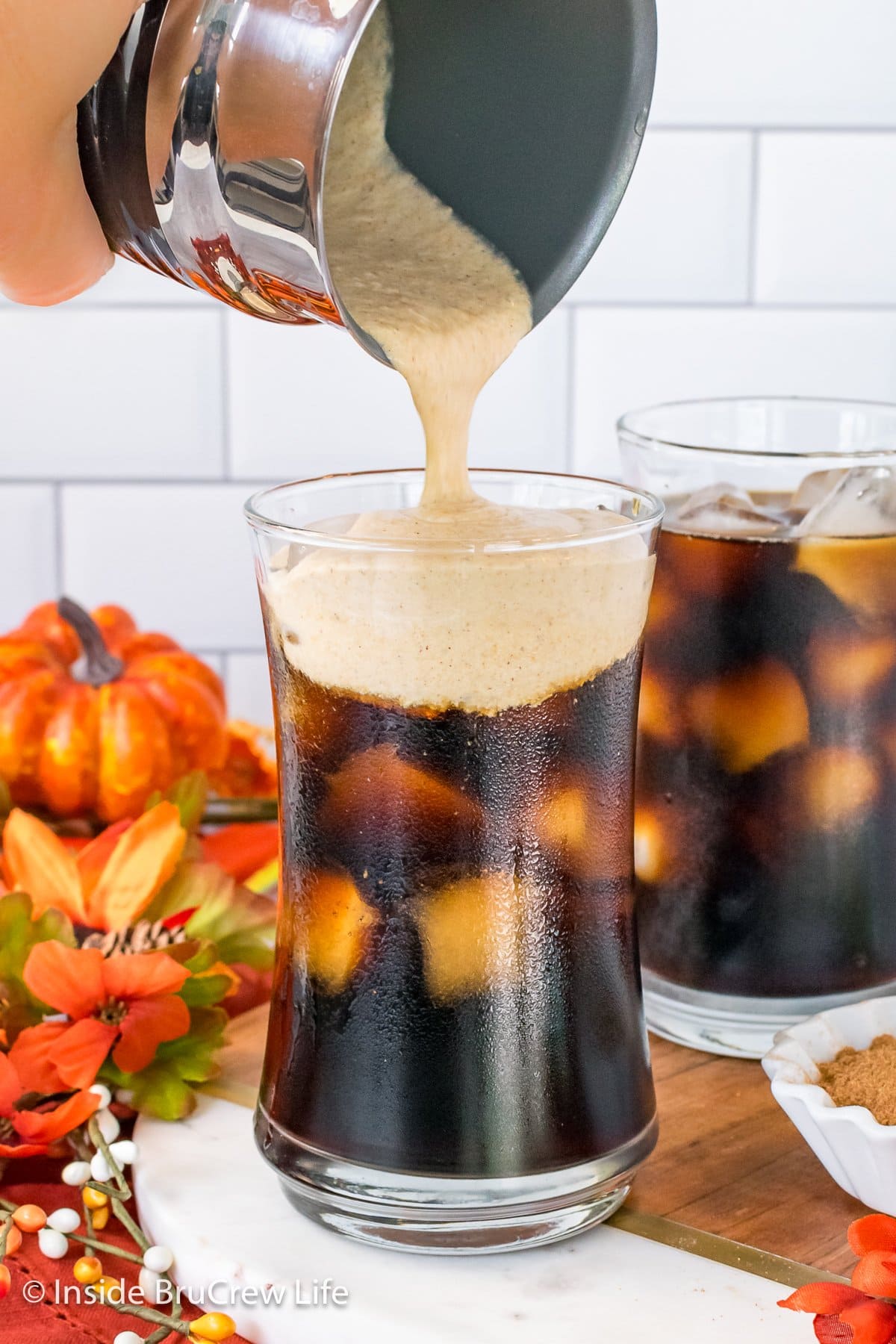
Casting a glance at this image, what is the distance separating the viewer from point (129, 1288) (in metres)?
0.67

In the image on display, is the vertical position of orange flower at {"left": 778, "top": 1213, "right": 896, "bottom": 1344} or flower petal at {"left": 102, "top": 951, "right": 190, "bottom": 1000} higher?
flower petal at {"left": 102, "top": 951, "right": 190, "bottom": 1000}

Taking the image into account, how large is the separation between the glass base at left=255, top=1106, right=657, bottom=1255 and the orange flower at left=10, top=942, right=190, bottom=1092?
119mm

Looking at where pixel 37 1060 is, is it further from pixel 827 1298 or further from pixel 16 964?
pixel 827 1298

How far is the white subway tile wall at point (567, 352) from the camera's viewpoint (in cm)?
144

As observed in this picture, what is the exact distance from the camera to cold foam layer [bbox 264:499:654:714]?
0.60m

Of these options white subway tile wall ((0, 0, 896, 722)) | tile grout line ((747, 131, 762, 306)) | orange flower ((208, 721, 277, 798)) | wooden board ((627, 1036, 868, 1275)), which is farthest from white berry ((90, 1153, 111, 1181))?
tile grout line ((747, 131, 762, 306))

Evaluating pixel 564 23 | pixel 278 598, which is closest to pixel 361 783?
pixel 278 598

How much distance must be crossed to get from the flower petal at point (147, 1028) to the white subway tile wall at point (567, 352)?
2.74 feet

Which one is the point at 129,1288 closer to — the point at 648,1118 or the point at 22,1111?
the point at 22,1111

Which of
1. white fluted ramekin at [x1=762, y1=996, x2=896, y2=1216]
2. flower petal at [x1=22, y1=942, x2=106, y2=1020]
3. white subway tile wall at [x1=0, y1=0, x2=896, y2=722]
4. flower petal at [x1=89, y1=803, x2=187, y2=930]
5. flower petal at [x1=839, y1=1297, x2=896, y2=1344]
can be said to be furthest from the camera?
white subway tile wall at [x1=0, y1=0, x2=896, y2=722]

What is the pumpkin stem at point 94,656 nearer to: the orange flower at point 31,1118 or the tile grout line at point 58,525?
the tile grout line at point 58,525

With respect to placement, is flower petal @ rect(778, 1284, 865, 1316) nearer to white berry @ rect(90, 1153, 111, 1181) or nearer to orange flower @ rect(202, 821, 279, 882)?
white berry @ rect(90, 1153, 111, 1181)

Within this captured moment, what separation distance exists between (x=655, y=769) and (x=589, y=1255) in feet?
0.87

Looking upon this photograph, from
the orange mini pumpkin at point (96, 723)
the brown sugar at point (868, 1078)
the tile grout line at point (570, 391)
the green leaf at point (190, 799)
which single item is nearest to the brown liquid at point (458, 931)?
the brown sugar at point (868, 1078)
